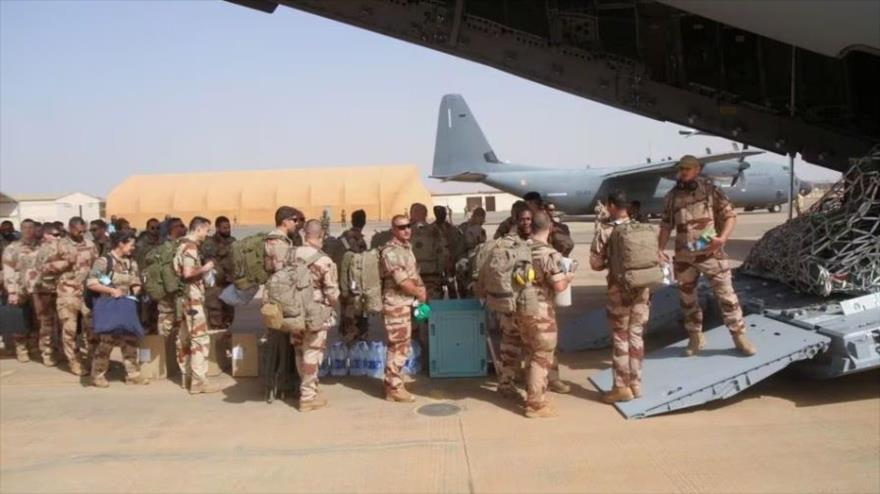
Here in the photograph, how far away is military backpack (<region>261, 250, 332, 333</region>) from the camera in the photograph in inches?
204

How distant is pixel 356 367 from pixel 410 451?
225 cm

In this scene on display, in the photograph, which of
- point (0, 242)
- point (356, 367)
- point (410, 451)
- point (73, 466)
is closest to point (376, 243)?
point (356, 367)

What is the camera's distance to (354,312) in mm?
6621

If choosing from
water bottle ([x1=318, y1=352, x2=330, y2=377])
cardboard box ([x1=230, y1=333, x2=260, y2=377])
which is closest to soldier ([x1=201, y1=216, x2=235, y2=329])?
cardboard box ([x1=230, y1=333, x2=260, y2=377])

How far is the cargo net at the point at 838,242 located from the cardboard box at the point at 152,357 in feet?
22.0

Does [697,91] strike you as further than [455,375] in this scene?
Yes

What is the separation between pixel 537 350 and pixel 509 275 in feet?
2.11

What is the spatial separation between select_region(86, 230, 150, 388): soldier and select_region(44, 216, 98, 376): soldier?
1.44 ft

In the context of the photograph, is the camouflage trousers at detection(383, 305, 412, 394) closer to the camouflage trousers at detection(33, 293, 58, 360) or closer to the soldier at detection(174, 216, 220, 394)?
the soldier at detection(174, 216, 220, 394)

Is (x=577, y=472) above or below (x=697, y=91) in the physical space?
below

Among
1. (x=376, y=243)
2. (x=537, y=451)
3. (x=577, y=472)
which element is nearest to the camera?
(x=577, y=472)

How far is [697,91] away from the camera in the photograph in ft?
27.5

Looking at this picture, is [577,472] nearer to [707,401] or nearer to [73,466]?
[707,401]

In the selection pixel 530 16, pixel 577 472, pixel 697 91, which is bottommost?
pixel 577 472
